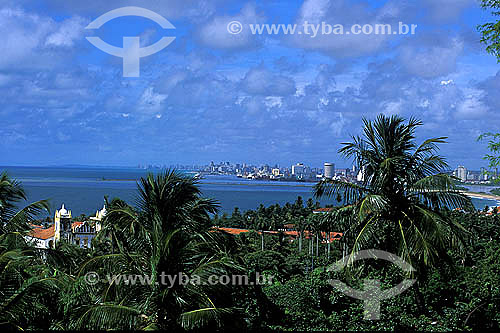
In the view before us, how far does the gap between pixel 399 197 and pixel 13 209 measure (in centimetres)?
785

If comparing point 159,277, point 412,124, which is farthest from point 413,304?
point 159,277

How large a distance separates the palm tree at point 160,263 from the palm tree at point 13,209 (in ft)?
6.84

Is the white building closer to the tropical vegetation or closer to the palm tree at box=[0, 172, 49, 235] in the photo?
the palm tree at box=[0, 172, 49, 235]

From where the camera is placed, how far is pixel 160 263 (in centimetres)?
696

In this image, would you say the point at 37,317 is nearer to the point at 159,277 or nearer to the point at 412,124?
the point at 159,277

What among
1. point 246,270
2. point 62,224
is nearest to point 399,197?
point 246,270

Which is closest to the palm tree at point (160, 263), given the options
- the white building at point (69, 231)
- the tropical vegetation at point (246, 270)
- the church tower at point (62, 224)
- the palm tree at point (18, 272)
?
the tropical vegetation at point (246, 270)

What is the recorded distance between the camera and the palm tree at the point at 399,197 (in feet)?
25.4

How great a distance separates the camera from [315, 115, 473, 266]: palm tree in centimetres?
775

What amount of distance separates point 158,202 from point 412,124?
484 centimetres

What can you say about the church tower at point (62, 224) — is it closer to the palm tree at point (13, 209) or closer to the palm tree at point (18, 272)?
the palm tree at point (18, 272)

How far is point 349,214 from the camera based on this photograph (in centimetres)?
855

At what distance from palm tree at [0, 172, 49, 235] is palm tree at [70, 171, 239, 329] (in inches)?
82.1

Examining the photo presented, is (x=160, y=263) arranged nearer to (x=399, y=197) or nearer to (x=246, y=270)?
(x=246, y=270)
